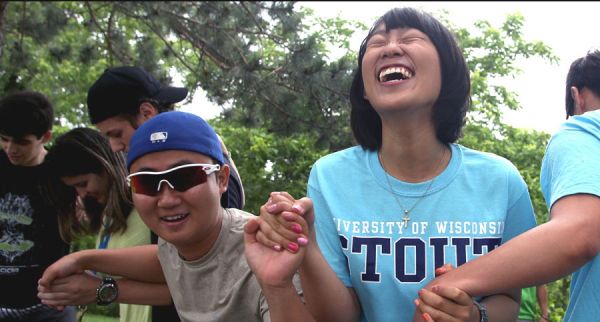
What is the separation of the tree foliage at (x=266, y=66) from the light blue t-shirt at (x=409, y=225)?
3.51 meters

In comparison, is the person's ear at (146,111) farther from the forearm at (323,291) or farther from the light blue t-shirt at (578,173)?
the light blue t-shirt at (578,173)

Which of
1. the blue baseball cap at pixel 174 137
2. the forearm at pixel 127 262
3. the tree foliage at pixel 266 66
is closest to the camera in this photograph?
the blue baseball cap at pixel 174 137

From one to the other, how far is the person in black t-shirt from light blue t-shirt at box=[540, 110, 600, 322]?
8.72 ft

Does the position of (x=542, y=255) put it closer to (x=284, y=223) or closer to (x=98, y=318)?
(x=284, y=223)

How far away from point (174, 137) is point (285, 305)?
749 mm

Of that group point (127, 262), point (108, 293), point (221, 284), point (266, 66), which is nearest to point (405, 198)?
point (221, 284)

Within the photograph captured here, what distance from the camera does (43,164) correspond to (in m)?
3.60

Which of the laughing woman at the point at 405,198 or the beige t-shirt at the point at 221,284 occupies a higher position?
the laughing woman at the point at 405,198

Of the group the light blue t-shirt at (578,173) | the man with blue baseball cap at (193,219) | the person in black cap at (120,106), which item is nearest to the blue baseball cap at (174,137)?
the man with blue baseball cap at (193,219)

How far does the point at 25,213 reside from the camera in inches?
142

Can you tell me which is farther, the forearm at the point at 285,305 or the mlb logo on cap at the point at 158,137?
the mlb logo on cap at the point at 158,137

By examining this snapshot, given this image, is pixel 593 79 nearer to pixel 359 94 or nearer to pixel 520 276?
pixel 359 94

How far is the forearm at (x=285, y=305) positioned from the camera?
179 centimetres

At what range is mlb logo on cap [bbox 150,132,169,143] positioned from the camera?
2.22 m
